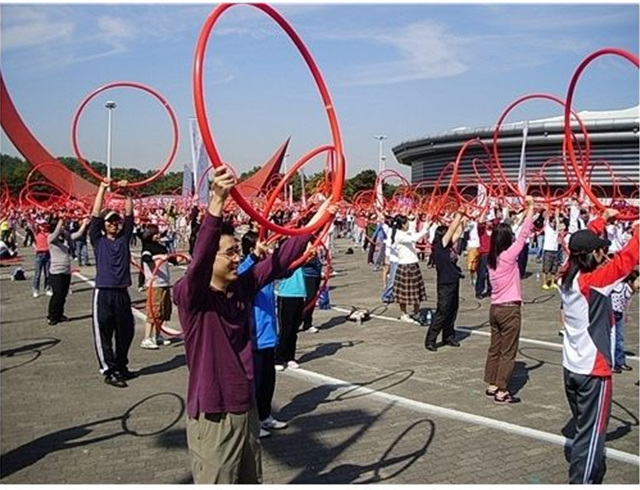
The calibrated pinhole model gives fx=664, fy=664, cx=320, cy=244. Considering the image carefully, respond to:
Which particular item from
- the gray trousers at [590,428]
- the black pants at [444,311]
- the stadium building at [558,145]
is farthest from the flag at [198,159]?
the stadium building at [558,145]

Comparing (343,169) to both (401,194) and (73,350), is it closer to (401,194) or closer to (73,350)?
(73,350)

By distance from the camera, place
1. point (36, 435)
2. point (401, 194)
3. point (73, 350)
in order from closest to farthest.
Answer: point (36, 435) → point (73, 350) → point (401, 194)

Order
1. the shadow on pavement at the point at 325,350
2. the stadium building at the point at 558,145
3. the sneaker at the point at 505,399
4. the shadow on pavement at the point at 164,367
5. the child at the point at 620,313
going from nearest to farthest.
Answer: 1. the sneaker at the point at 505,399
2. the child at the point at 620,313
3. the shadow on pavement at the point at 164,367
4. the shadow on pavement at the point at 325,350
5. the stadium building at the point at 558,145

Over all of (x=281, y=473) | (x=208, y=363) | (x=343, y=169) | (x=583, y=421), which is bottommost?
(x=281, y=473)

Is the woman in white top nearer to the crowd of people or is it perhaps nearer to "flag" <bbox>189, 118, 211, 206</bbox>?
the crowd of people

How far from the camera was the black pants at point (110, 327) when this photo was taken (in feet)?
26.0

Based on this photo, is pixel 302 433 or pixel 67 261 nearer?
pixel 302 433

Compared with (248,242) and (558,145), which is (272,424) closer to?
(248,242)

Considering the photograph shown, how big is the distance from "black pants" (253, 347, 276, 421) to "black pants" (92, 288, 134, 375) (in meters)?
2.65

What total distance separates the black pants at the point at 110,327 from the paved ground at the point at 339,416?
1.00ft

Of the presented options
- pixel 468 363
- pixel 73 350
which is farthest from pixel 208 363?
pixel 73 350

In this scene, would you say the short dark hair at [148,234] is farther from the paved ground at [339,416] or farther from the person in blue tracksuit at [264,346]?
the person in blue tracksuit at [264,346]

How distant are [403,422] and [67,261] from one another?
8036 millimetres

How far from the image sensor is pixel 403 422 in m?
6.39
